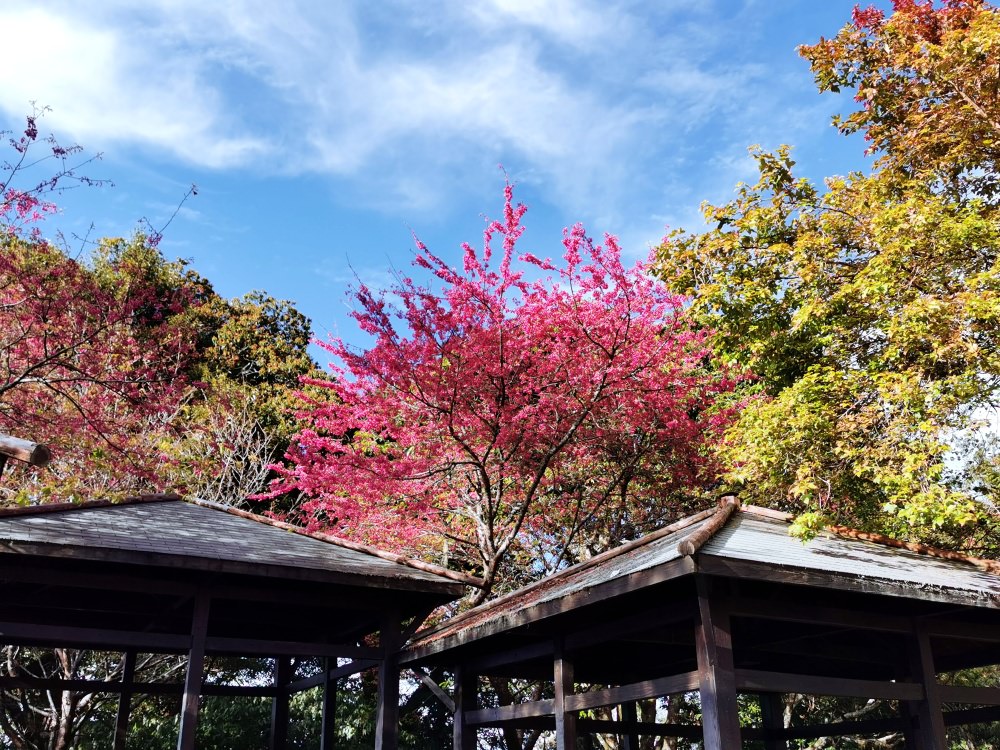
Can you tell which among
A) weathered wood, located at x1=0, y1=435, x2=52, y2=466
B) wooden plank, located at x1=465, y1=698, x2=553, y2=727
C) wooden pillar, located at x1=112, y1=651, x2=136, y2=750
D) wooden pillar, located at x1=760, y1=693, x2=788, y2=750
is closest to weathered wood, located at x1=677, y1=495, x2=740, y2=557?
wooden plank, located at x1=465, y1=698, x2=553, y2=727

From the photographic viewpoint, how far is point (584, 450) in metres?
12.7

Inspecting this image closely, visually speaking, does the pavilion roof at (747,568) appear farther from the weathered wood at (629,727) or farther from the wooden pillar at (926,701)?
the weathered wood at (629,727)

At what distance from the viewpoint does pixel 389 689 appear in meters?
7.80

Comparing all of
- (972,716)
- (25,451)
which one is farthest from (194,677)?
(972,716)

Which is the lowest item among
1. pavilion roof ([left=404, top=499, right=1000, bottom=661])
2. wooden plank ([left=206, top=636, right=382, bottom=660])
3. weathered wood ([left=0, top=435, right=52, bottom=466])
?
wooden plank ([left=206, top=636, right=382, bottom=660])

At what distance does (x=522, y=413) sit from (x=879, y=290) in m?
4.56

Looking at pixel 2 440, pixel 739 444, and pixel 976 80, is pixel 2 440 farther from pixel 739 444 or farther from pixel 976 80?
pixel 976 80

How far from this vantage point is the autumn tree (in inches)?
327

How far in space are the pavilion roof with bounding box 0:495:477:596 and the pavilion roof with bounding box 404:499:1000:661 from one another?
0.80 meters

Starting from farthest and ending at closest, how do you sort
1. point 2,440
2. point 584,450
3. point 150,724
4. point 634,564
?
point 150,724 < point 584,450 < point 634,564 < point 2,440

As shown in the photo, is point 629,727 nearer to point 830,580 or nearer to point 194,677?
point 830,580

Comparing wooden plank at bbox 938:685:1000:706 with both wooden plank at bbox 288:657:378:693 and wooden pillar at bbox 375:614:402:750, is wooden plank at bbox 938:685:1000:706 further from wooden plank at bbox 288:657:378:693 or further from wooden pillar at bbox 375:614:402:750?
wooden plank at bbox 288:657:378:693

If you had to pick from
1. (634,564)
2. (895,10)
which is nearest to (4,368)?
(634,564)

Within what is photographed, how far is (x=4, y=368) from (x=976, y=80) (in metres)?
12.5
